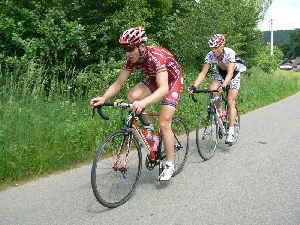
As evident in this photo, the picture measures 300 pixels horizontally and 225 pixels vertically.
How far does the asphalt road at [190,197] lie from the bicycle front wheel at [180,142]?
15cm

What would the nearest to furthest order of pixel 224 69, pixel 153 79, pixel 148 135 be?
1. pixel 148 135
2. pixel 153 79
3. pixel 224 69

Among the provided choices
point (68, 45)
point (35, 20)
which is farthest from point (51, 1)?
point (68, 45)

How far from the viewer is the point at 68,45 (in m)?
9.97

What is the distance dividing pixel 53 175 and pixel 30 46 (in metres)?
5.70

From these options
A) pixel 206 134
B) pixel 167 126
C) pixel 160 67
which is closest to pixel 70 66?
pixel 206 134

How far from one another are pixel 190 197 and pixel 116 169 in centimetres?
100

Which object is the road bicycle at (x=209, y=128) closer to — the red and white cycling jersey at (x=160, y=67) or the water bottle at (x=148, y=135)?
the red and white cycling jersey at (x=160, y=67)

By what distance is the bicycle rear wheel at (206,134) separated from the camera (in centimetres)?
574

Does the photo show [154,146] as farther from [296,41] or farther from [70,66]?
[296,41]

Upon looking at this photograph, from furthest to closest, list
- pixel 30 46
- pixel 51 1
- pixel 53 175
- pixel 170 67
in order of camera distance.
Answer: pixel 51 1 < pixel 30 46 < pixel 53 175 < pixel 170 67

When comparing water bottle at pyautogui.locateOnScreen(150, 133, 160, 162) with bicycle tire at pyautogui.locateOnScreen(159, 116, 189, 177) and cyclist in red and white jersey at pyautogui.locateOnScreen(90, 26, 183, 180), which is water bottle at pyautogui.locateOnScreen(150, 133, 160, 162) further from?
bicycle tire at pyautogui.locateOnScreen(159, 116, 189, 177)

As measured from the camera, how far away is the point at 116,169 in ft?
13.2

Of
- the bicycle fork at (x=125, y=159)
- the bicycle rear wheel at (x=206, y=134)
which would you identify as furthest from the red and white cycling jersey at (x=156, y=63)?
the bicycle rear wheel at (x=206, y=134)

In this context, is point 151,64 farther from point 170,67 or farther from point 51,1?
point 51,1
